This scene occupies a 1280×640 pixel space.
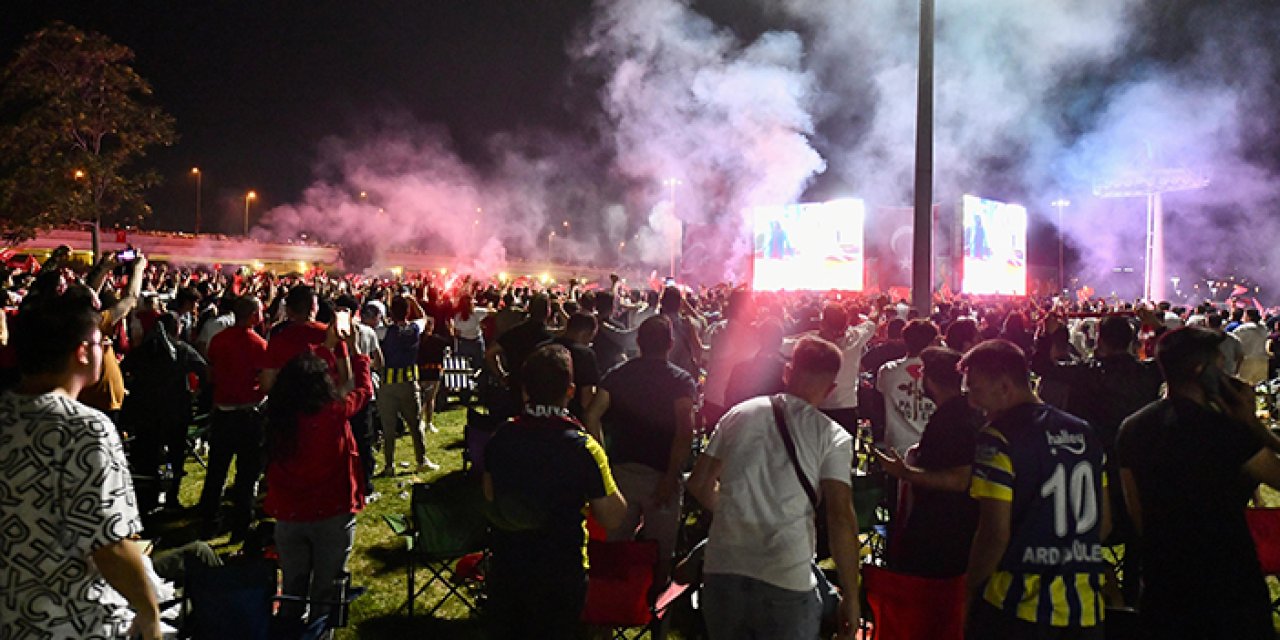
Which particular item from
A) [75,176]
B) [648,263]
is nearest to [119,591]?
[75,176]

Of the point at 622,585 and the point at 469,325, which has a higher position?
the point at 469,325

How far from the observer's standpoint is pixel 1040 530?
302 centimetres

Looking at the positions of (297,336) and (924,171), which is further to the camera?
(924,171)

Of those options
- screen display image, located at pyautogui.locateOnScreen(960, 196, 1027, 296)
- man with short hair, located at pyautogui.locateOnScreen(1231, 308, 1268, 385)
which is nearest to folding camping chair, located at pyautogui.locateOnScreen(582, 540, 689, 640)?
man with short hair, located at pyautogui.locateOnScreen(1231, 308, 1268, 385)

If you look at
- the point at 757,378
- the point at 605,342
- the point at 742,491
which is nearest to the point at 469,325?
the point at 605,342

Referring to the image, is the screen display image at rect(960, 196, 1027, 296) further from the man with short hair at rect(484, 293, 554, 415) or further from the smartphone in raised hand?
the smartphone in raised hand

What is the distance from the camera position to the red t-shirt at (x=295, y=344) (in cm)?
579

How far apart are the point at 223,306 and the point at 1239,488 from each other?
10.0 m

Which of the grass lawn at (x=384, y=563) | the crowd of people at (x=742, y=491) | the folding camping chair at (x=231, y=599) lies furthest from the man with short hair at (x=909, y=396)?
the folding camping chair at (x=231, y=599)

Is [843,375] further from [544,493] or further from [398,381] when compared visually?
[398,381]

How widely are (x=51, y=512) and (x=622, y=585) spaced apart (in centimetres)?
243

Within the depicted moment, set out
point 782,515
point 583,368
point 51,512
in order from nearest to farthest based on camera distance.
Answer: point 51,512, point 782,515, point 583,368

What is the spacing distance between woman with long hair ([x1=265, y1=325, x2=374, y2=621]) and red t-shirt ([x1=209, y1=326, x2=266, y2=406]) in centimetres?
267

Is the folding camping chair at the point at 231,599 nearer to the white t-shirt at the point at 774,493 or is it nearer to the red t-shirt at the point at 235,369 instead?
the white t-shirt at the point at 774,493
